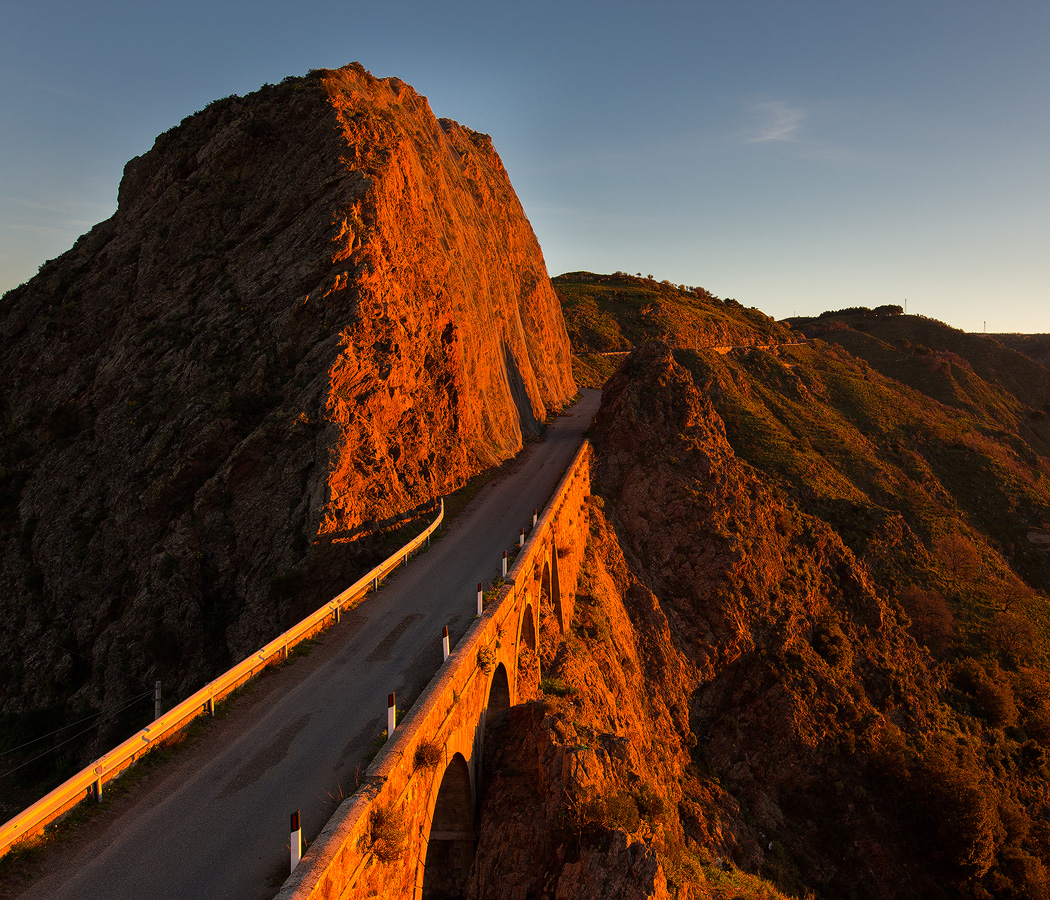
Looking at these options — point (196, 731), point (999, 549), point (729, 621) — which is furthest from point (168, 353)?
point (999, 549)

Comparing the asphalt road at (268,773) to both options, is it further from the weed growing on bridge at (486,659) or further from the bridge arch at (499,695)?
the bridge arch at (499,695)

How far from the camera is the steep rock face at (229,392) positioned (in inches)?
699

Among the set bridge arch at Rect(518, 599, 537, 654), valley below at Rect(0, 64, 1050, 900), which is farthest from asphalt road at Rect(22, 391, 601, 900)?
bridge arch at Rect(518, 599, 537, 654)

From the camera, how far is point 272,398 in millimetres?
20172

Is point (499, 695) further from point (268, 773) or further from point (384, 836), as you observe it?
point (384, 836)

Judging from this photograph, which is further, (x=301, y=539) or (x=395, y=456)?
(x=395, y=456)

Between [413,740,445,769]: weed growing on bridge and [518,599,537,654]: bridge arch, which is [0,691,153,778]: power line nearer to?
[518,599,537,654]: bridge arch

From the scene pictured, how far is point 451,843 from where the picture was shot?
12.7 meters

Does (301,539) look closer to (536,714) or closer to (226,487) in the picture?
(226,487)

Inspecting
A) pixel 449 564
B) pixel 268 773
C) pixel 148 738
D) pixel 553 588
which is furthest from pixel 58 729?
pixel 553 588

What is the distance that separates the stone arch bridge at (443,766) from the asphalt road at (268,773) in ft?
2.71

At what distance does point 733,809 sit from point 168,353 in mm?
25441

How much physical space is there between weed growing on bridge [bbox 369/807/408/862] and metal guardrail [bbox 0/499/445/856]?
353cm

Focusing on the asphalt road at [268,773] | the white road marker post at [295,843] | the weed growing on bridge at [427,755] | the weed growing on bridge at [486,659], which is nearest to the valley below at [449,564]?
the asphalt road at [268,773]
